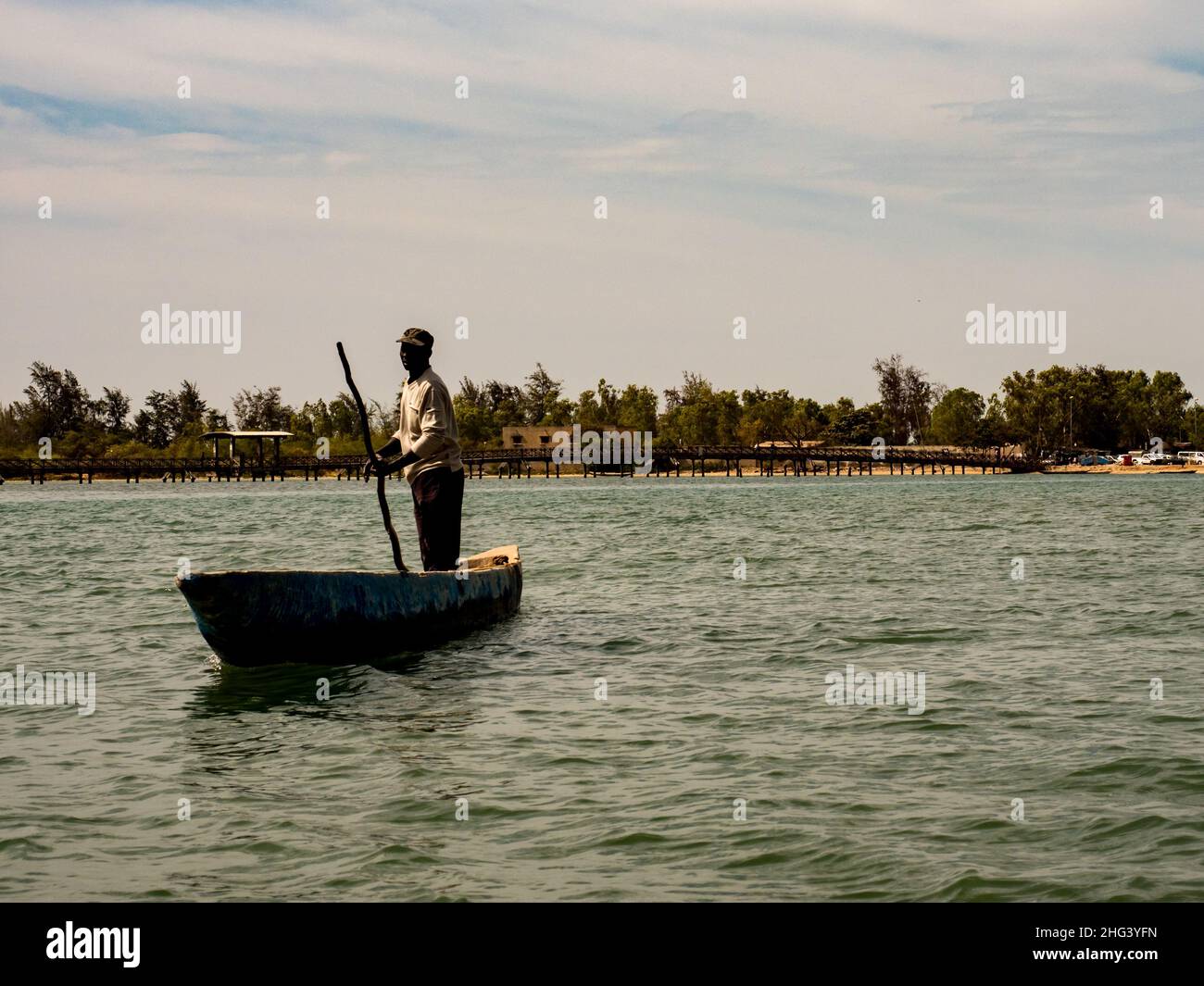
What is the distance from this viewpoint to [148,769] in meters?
9.33

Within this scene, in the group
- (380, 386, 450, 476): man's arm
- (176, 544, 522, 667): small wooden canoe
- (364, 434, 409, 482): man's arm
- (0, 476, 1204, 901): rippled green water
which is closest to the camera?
(0, 476, 1204, 901): rippled green water

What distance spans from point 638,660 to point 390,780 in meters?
5.50

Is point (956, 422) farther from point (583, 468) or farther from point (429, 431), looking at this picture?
point (429, 431)

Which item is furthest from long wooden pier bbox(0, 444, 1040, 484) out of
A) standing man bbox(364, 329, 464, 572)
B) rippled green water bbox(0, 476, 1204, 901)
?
standing man bbox(364, 329, 464, 572)

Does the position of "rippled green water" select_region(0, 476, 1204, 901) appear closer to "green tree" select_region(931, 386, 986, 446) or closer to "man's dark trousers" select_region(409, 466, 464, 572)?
"man's dark trousers" select_region(409, 466, 464, 572)

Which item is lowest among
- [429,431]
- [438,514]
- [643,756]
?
[643,756]

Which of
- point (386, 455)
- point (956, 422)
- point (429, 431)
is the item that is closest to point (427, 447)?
point (429, 431)

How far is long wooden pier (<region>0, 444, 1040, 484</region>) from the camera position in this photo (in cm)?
13350

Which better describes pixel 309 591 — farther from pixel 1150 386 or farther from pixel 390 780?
pixel 1150 386

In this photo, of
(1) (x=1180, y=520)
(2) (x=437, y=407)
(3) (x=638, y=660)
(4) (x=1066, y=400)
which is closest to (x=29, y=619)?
(2) (x=437, y=407)

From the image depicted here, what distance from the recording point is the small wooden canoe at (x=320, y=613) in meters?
12.1

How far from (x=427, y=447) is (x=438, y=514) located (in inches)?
35.2

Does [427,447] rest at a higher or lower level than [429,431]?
lower

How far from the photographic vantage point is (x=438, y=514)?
15.1m
